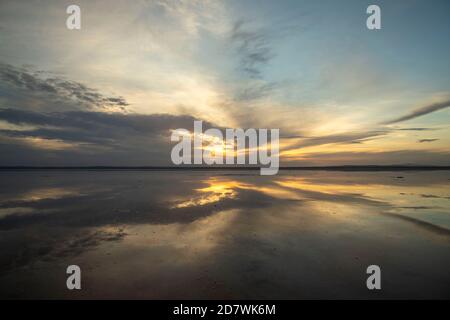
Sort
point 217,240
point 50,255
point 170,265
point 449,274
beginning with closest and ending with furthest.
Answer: point 449,274
point 170,265
point 50,255
point 217,240

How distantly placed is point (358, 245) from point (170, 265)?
6768mm

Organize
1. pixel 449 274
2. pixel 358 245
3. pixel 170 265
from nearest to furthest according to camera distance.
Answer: pixel 449 274 → pixel 170 265 → pixel 358 245

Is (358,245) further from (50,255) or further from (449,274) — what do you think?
(50,255)

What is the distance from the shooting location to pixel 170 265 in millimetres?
7426

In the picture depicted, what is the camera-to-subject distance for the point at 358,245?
921 cm

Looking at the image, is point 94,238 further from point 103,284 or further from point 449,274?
point 449,274

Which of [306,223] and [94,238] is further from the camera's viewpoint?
[306,223]
